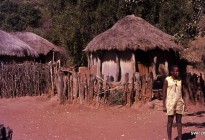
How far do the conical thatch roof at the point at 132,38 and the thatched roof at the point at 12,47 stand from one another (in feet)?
13.5

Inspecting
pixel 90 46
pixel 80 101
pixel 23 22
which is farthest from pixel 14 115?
pixel 23 22

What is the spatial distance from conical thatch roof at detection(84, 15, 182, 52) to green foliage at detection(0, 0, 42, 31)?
16068mm

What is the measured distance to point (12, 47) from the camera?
1794 centimetres

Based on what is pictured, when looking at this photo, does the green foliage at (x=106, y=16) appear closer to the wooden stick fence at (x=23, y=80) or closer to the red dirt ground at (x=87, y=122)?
the wooden stick fence at (x=23, y=80)

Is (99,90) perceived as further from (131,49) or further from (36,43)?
(36,43)

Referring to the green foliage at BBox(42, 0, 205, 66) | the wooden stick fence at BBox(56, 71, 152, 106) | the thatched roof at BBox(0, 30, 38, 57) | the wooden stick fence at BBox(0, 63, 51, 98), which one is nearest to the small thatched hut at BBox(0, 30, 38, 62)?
the thatched roof at BBox(0, 30, 38, 57)

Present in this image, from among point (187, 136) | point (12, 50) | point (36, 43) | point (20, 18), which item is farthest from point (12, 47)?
point (20, 18)

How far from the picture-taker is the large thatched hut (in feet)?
48.8

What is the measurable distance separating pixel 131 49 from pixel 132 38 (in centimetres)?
48

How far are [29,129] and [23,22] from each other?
23.5 meters

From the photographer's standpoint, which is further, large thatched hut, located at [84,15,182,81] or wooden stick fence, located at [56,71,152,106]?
large thatched hut, located at [84,15,182,81]

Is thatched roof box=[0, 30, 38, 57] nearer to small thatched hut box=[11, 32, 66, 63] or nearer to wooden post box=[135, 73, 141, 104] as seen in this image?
small thatched hut box=[11, 32, 66, 63]

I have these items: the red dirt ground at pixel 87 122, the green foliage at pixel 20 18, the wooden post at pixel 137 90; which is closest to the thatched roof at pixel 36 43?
the green foliage at pixel 20 18

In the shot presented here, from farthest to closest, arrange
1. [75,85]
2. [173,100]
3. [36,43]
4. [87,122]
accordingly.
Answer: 1. [36,43]
2. [75,85]
3. [87,122]
4. [173,100]
